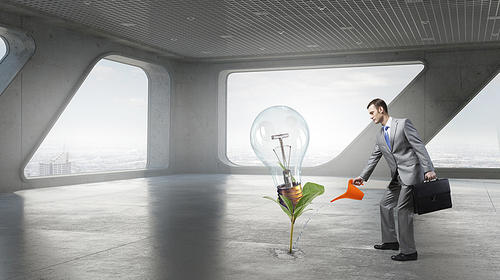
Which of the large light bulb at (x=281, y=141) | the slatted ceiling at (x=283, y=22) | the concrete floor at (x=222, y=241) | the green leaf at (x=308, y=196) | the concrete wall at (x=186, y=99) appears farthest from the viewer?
the concrete wall at (x=186, y=99)

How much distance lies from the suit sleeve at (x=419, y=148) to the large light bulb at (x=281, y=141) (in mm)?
927

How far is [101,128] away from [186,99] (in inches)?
155

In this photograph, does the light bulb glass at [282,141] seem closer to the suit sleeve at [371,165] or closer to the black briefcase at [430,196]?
the suit sleeve at [371,165]

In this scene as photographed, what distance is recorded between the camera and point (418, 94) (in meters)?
15.3

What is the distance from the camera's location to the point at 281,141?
4430mm

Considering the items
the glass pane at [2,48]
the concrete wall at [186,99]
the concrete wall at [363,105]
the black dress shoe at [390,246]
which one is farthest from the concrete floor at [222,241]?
the concrete wall at [363,105]

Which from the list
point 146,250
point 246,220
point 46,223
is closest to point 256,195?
point 246,220

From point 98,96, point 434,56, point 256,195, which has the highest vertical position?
point 434,56

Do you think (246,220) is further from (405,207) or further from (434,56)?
(434,56)

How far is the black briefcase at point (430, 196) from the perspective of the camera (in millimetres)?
4156

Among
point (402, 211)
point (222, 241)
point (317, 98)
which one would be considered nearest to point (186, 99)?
point (317, 98)

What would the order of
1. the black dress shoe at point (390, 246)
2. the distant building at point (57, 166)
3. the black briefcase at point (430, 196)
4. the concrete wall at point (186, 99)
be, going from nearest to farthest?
the black briefcase at point (430, 196) → the black dress shoe at point (390, 246) → the concrete wall at point (186, 99) → the distant building at point (57, 166)

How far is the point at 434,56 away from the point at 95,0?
411 inches

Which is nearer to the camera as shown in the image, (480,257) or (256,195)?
(480,257)
